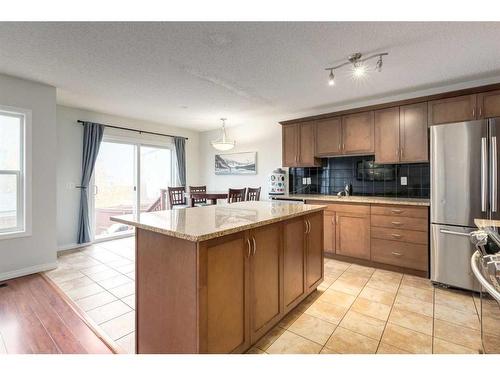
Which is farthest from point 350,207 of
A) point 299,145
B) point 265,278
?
point 265,278

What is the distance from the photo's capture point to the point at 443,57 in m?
2.36

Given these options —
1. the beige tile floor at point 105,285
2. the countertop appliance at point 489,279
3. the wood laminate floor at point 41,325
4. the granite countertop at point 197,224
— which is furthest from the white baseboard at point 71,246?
the countertop appliance at point 489,279

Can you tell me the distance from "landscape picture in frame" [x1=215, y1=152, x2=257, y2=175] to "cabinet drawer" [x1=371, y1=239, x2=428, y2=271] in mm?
2679

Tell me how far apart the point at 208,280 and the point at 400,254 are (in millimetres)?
2718

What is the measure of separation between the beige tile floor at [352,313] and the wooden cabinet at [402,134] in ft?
5.00

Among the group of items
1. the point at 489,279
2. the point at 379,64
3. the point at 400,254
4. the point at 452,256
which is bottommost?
the point at 400,254

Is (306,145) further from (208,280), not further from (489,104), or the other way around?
(208,280)

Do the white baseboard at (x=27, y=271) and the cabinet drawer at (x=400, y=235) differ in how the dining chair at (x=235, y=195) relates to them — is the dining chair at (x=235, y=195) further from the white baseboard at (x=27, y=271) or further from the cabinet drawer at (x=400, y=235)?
the white baseboard at (x=27, y=271)

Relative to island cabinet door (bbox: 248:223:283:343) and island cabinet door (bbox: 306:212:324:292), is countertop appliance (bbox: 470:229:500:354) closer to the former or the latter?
island cabinet door (bbox: 248:223:283:343)

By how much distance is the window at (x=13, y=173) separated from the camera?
9.48ft

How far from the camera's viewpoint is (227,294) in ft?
4.59
